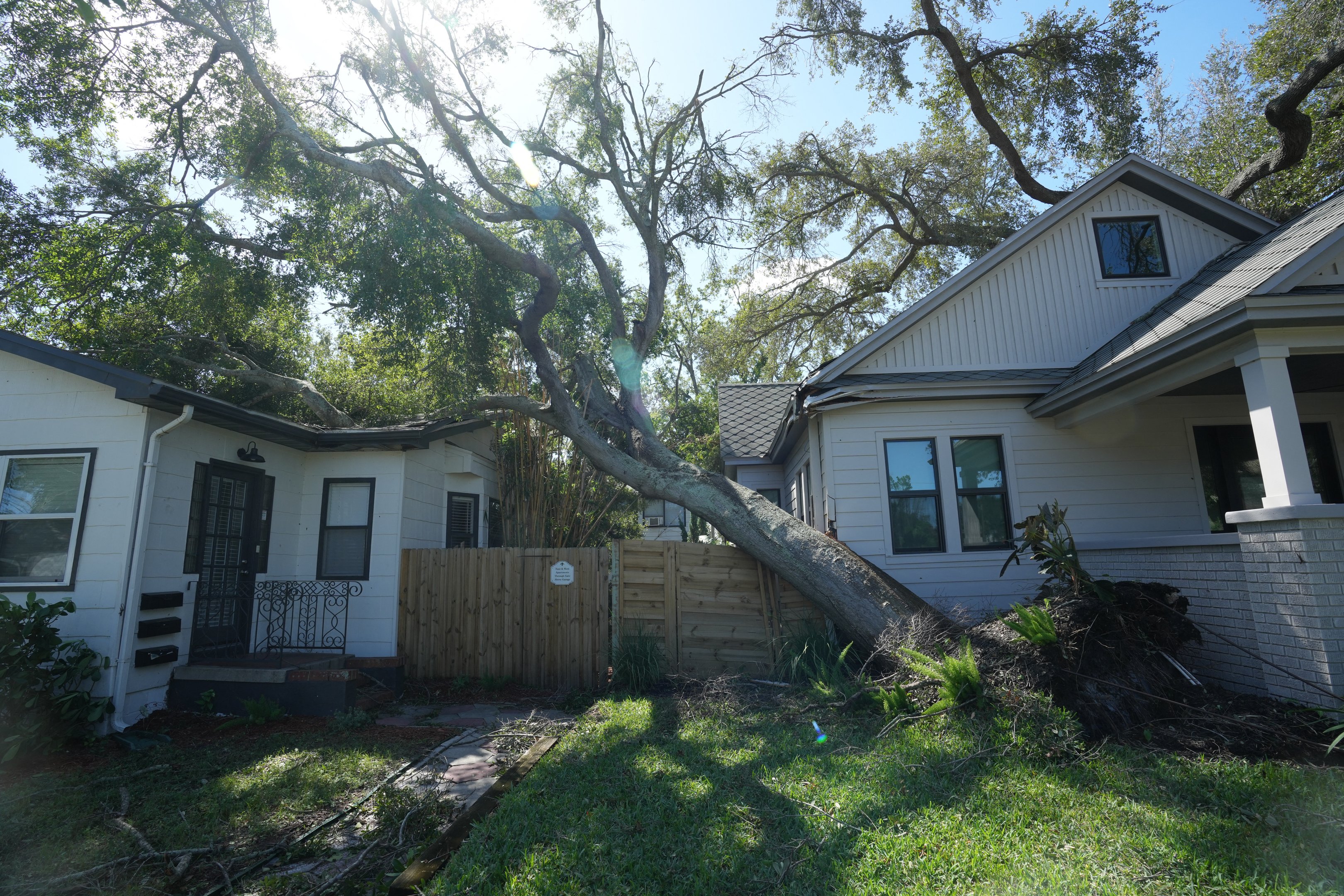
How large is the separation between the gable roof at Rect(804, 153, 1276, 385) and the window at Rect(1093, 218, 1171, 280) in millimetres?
400

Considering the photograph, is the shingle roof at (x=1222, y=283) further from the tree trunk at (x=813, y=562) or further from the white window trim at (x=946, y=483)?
the tree trunk at (x=813, y=562)

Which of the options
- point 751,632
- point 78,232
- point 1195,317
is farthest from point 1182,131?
point 78,232

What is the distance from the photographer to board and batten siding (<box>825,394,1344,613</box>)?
901 centimetres

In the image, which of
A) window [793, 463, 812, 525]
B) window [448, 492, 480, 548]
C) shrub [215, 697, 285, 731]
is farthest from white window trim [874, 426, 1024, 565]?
shrub [215, 697, 285, 731]

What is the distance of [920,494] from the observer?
9.25 m

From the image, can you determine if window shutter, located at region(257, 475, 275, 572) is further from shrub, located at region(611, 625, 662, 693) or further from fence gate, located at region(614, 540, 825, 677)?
shrub, located at region(611, 625, 662, 693)

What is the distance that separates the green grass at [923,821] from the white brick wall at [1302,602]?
1227 millimetres

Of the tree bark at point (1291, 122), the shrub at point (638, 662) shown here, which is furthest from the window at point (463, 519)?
the tree bark at point (1291, 122)

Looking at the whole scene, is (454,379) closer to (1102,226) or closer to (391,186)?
(391,186)

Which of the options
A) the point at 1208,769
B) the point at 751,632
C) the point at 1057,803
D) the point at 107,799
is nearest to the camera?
the point at 1057,803

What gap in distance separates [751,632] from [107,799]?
6027 millimetres

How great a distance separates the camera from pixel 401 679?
8.72m

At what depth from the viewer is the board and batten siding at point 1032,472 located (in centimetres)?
901

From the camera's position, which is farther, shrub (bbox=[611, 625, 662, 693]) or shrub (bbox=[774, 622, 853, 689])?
shrub (bbox=[611, 625, 662, 693])
